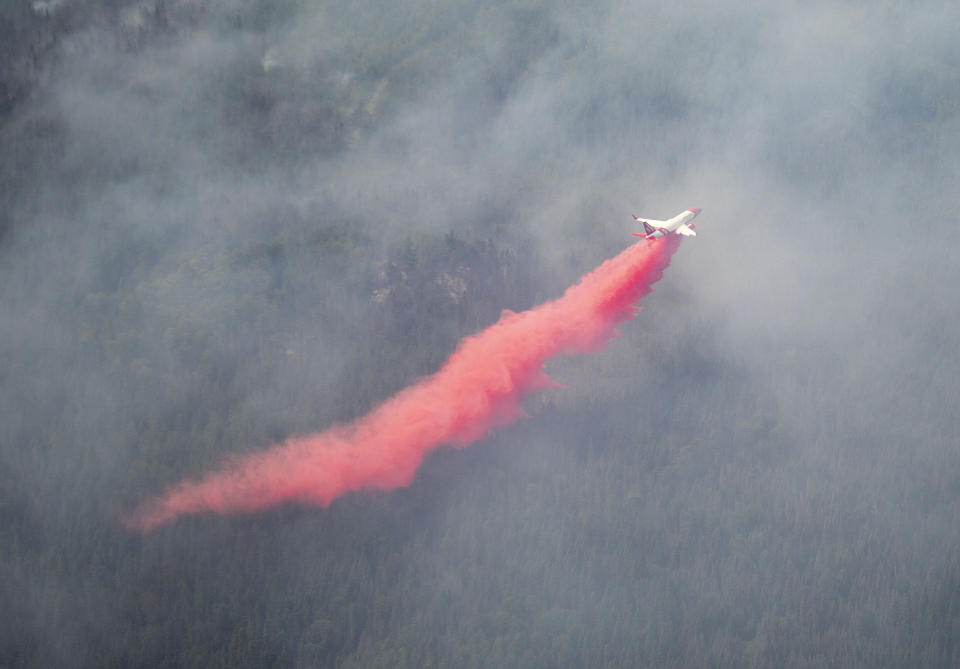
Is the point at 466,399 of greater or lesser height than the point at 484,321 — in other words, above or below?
below

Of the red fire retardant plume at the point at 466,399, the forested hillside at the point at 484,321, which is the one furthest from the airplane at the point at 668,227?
the forested hillside at the point at 484,321

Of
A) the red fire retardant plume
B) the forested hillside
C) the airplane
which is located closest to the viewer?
the airplane

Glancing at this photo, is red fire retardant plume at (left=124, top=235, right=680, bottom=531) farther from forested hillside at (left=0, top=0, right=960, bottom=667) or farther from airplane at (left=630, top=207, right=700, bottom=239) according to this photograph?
forested hillside at (left=0, top=0, right=960, bottom=667)

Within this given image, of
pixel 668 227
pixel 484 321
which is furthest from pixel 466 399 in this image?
pixel 484 321

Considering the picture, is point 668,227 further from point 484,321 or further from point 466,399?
point 484,321

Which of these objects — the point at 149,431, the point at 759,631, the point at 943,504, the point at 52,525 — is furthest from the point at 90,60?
the point at 943,504

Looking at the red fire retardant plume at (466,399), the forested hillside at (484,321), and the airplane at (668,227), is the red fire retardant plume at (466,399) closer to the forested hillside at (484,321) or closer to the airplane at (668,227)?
the airplane at (668,227)

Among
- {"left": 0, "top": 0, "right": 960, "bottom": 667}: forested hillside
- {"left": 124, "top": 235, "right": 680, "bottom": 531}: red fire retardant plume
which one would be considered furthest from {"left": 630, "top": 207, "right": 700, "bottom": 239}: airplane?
{"left": 0, "top": 0, "right": 960, "bottom": 667}: forested hillside
